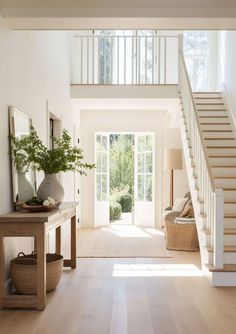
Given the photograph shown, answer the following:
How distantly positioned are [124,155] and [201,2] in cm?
944

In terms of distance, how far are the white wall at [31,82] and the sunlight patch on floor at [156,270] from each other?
1183 mm

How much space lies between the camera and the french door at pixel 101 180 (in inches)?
368

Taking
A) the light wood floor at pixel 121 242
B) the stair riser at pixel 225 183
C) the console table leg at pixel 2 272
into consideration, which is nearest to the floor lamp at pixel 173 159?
the light wood floor at pixel 121 242

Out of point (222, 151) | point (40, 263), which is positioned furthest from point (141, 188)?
point (40, 263)

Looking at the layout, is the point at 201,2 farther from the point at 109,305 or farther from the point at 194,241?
the point at 194,241

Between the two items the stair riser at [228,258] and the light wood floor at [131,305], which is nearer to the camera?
the light wood floor at [131,305]

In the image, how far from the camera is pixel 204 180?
517 cm

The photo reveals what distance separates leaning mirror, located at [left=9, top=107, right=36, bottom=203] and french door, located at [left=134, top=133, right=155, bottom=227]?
5053 mm

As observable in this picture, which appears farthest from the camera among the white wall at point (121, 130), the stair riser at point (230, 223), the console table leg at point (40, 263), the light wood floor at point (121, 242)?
the white wall at point (121, 130)

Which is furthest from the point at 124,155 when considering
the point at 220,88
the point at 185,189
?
the point at 220,88

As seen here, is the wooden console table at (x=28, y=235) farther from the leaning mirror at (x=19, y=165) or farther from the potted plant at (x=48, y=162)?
the potted plant at (x=48, y=162)

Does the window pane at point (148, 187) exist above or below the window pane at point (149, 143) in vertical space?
below

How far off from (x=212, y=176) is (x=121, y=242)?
295 cm

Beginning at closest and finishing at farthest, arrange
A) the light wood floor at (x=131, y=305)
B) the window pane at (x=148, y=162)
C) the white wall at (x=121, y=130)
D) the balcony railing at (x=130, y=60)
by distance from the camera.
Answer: the light wood floor at (x=131, y=305) < the balcony railing at (x=130, y=60) < the white wall at (x=121, y=130) < the window pane at (x=148, y=162)
